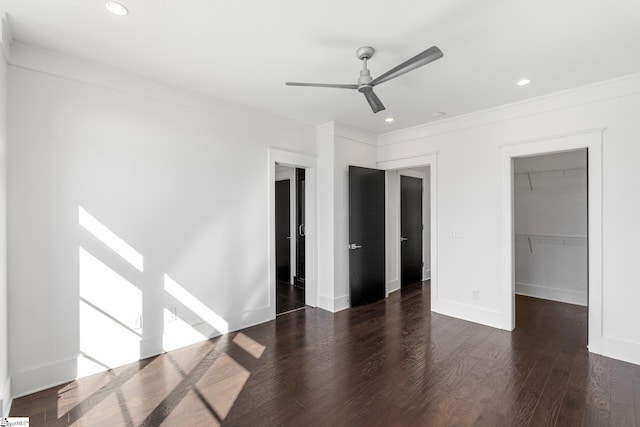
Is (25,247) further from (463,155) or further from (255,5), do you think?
(463,155)

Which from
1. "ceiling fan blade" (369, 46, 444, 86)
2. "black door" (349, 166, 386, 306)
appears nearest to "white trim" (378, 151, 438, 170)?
"black door" (349, 166, 386, 306)

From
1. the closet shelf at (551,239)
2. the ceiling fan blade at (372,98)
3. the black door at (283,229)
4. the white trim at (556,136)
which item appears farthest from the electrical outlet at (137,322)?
the closet shelf at (551,239)

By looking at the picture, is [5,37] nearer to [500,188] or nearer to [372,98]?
[372,98]

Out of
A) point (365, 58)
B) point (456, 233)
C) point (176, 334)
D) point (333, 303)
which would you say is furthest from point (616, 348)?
point (176, 334)

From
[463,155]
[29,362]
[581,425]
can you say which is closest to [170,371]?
[29,362]

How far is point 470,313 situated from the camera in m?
3.93

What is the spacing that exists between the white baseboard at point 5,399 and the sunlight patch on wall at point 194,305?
3.99 feet

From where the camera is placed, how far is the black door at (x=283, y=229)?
231 inches

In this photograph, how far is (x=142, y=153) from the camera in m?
2.93

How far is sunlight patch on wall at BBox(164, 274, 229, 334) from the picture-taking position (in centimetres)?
308

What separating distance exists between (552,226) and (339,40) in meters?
4.62

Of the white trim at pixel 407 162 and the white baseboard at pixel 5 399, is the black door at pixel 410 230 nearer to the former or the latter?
the white trim at pixel 407 162

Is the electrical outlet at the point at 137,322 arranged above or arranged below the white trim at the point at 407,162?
below

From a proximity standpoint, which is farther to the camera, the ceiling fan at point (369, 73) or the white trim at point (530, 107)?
the white trim at point (530, 107)
